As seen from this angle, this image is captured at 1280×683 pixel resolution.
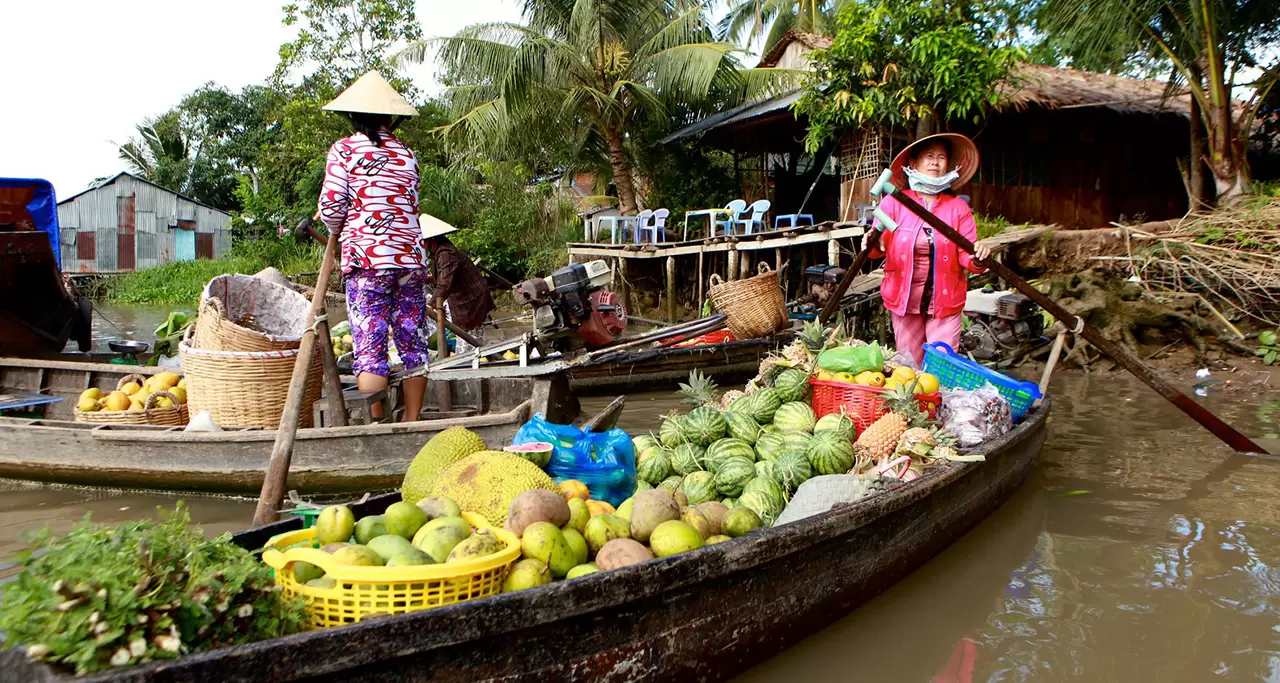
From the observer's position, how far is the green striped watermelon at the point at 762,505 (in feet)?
10.4

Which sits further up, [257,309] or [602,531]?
[257,309]

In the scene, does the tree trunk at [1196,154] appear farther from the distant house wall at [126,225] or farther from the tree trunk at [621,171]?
the distant house wall at [126,225]

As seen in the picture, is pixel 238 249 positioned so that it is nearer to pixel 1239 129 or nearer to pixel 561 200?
pixel 561 200

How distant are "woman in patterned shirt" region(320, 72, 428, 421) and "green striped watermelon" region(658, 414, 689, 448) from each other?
5.80 ft

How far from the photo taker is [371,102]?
179 inches

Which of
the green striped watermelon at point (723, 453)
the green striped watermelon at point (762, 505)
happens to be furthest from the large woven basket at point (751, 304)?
the green striped watermelon at point (762, 505)

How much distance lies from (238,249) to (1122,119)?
76.6 feet

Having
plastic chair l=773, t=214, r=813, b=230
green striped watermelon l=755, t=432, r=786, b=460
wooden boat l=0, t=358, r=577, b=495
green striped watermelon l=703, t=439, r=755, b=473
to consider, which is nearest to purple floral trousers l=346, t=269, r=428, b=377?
wooden boat l=0, t=358, r=577, b=495

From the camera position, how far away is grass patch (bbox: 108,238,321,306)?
24234mm

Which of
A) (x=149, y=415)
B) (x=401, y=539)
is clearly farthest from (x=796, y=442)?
(x=149, y=415)

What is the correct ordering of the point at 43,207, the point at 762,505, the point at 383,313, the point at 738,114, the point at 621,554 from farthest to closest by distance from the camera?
the point at 738,114, the point at 43,207, the point at 383,313, the point at 762,505, the point at 621,554

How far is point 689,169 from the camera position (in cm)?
1759

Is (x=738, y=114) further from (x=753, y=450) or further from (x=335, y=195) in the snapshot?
(x=753, y=450)

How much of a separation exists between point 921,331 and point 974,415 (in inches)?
52.7
